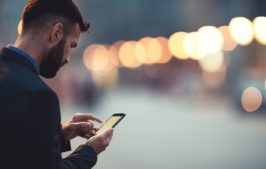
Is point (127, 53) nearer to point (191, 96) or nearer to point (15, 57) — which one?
point (191, 96)

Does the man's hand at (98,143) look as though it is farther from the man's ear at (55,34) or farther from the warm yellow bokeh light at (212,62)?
the warm yellow bokeh light at (212,62)

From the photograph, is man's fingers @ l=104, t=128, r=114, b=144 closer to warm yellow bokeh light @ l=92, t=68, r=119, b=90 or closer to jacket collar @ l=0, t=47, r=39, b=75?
jacket collar @ l=0, t=47, r=39, b=75

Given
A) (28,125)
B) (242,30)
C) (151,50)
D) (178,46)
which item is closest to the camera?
(28,125)

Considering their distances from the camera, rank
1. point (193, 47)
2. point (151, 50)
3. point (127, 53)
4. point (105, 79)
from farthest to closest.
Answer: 1. point (127, 53)
2. point (151, 50)
3. point (105, 79)
4. point (193, 47)

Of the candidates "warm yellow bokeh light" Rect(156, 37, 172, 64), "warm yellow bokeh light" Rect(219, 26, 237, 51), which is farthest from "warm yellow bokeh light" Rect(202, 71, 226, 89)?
"warm yellow bokeh light" Rect(156, 37, 172, 64)

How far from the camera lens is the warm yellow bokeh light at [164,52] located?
7234 cm

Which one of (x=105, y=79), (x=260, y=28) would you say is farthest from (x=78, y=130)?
(x=105, y=79)

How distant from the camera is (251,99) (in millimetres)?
27047

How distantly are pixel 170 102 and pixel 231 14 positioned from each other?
1552 centimetres

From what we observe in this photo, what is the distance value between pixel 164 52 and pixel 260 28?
46976 millimetres

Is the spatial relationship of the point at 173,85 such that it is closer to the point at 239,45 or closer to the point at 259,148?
the point at 239,45

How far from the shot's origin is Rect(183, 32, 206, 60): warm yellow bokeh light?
2144 inches

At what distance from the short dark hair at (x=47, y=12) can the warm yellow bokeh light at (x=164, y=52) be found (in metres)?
67.0

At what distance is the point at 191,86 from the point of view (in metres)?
44.0
